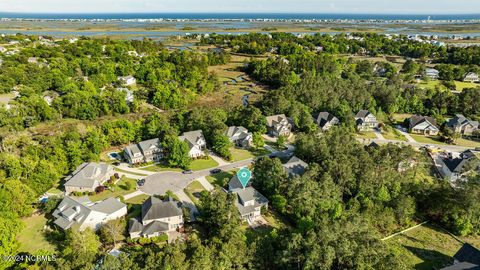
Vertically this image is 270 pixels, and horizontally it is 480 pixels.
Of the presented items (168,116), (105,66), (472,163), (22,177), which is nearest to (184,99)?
(168,116)

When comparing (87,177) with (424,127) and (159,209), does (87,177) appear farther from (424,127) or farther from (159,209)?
(424,127)

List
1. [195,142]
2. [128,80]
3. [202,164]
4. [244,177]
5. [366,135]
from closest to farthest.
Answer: [244,177]
[202,164]
[195,142]
[366,135]
[128,80]

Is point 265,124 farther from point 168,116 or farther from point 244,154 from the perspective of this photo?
point 168,116

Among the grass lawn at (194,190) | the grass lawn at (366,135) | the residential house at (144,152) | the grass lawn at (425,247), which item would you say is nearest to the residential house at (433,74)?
the grass lawn at (366,135)

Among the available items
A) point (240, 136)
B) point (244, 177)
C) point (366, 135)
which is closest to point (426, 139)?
point (366, 135)

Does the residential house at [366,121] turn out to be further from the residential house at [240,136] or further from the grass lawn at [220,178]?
the grass lawn at [220,178]

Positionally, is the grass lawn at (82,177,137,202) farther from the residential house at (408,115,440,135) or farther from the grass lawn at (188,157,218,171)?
the residential house at (408,115,440,135)
